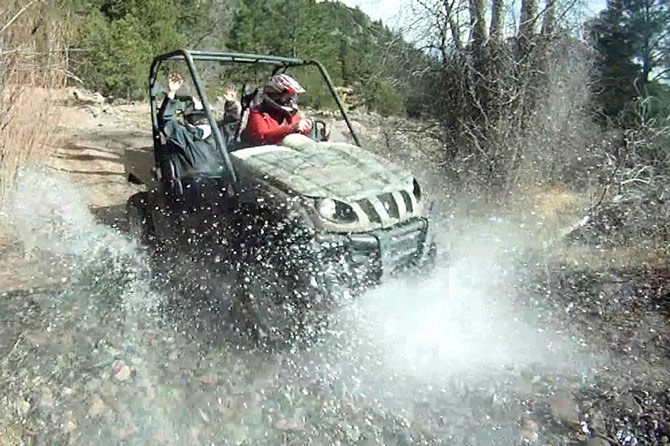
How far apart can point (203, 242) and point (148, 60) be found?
17746 mm

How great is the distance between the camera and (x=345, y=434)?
3334 millimetres

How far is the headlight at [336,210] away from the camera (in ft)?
12.9

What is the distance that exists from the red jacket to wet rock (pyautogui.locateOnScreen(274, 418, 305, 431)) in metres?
2.33

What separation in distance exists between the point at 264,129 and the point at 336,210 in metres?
1.36

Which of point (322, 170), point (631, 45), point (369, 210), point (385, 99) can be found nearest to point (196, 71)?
point (322, 170)

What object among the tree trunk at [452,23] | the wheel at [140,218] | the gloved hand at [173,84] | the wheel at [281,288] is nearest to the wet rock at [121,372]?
the wheel at [281,288]

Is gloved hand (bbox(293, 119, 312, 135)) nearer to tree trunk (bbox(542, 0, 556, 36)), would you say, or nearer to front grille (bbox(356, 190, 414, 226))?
front grille (bbox(356, 190, 414, 226))

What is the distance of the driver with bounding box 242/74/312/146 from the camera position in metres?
4.97

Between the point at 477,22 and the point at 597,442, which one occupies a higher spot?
the point at 477,22

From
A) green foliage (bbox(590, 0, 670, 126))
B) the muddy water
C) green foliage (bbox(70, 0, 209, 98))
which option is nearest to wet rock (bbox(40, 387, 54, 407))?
the muddy water

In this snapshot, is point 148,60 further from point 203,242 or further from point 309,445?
point 309,445

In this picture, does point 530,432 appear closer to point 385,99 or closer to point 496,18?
point 496,18

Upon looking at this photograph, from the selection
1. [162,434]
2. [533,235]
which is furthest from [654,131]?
[162,434]

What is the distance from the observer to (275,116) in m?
5.12
